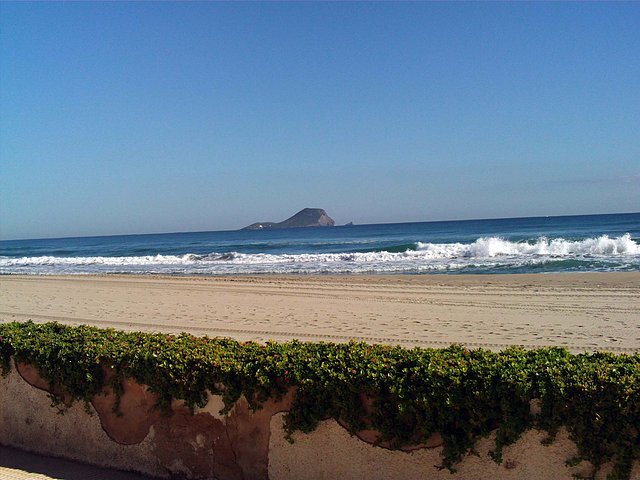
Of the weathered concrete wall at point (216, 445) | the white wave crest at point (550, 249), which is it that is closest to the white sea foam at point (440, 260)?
the white wave crest at point (550, 249)

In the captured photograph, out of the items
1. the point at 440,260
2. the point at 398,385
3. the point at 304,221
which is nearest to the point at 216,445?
the point at 398,385

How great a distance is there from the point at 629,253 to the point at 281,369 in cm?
2524

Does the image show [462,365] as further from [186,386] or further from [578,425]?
[186,386]

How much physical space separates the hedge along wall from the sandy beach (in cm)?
449

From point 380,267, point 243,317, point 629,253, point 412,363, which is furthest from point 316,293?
point 629,253

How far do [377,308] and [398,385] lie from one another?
833 centimetres

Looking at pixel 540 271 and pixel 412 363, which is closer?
pixel 412 363

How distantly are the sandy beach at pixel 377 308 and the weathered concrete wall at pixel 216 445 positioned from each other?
434cm

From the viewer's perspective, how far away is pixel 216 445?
4.43 m

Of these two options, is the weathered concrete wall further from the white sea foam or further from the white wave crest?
the white wave crest

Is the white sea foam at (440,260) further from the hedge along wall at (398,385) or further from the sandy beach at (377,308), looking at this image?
the hedge along wall at (398,385)

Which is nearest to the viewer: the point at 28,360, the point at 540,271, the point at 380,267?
the point at 28,360

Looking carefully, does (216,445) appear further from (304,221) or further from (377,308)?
(304,221)

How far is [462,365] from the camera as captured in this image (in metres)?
3.84
